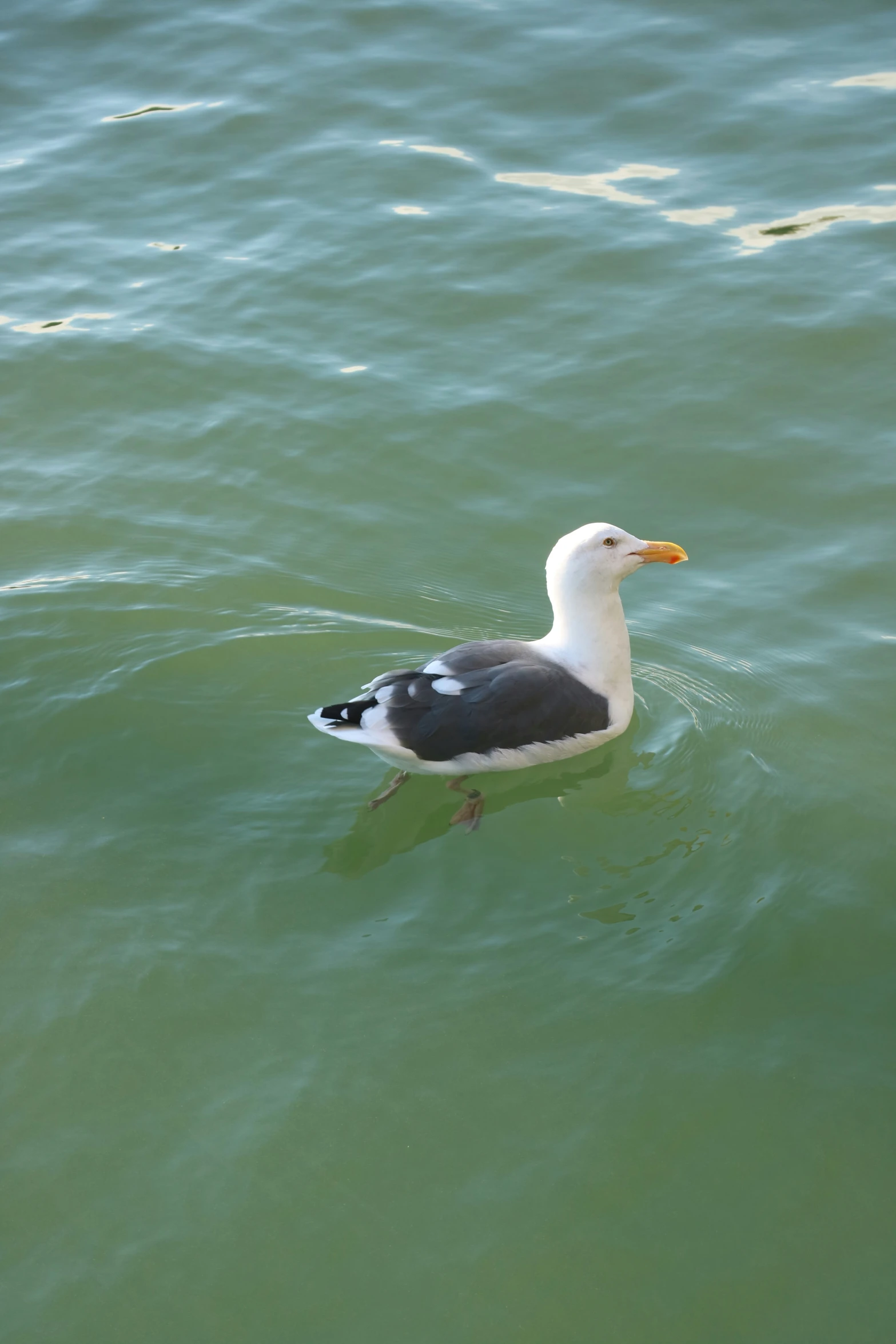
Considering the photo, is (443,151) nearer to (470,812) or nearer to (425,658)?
(425,658)

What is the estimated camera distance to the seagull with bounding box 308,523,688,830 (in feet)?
19.8

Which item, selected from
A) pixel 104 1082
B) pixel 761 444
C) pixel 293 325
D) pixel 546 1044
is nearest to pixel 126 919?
pixel 104 1082

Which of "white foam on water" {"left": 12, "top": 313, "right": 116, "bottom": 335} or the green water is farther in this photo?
"white foam on water" {"left": 12, "top": 313, "right": 116, "bottom": 335}

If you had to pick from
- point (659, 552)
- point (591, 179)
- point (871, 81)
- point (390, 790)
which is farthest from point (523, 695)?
point (871, 81)

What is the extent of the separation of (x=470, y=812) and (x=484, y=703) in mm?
526

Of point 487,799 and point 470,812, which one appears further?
point 487,799

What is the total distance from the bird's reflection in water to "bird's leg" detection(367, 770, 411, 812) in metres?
0.03

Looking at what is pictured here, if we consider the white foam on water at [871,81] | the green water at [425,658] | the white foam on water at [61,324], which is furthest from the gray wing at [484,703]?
the white foam on water at [871,81]

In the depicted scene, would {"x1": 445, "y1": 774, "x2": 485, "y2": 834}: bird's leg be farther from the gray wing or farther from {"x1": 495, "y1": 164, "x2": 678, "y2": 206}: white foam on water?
{"x1": 495, "y1": 164, "x2": 678, "y2": 206}: white foam on water

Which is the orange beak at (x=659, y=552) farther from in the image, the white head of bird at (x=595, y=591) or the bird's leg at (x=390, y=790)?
the bird's leg at (x=390, y=790)

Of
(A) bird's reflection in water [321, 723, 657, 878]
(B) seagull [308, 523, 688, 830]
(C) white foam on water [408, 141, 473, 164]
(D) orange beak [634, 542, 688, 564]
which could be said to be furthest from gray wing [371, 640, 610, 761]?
(C) white foam on water [408, 141, 473, 164]

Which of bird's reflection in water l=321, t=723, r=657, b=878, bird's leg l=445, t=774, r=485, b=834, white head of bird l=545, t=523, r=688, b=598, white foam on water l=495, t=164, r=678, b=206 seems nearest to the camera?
bird's reflection in water l=321, t=723, r=657, b=878

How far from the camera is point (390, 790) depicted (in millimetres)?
6418

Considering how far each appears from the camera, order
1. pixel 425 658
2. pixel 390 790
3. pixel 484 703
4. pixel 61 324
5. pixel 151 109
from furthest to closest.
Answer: pixel 151 109, pixel 61 324, pixel 425 658, pixel 390 790, pixel 484 703
